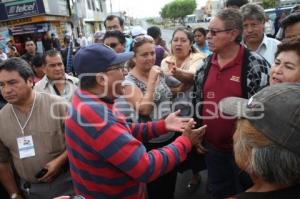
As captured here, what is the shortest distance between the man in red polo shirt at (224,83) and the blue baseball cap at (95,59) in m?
1.05

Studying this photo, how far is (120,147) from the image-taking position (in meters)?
1.60

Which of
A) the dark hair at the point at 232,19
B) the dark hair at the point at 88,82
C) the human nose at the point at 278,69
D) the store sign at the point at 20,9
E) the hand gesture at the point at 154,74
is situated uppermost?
the store sign at the point at 20,9

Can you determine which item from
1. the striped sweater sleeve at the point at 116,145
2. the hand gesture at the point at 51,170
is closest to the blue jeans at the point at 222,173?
the striped sweater sleeve at the point at 116,145

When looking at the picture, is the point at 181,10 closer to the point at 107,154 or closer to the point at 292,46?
the point at 292,46

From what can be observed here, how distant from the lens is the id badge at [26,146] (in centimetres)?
244

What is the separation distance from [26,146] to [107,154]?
114 centimetres

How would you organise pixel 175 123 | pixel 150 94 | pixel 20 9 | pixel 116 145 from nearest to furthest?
pixel 116 145 → pixel 175 123 → pixel 150 94 → pixel 20 9

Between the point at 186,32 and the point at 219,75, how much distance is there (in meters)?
1.26

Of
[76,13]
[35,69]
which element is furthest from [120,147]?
[76,13]

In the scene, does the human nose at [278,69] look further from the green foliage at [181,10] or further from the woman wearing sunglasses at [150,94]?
the green foliage at [181,10]

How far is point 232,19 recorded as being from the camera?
2498 mm

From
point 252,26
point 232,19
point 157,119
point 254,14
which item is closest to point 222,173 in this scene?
point 157,119

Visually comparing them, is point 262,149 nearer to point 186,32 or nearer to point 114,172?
point 114,172

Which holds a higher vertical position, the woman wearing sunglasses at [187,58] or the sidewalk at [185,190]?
the woman wearing sunglasses at [187,58]
